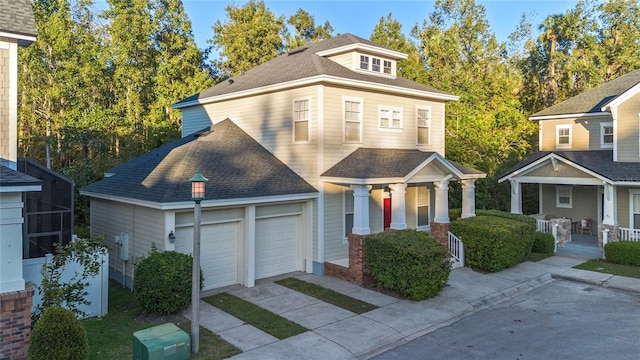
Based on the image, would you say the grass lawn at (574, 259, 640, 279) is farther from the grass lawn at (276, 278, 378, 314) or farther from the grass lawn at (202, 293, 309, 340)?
the grass lawn at (202, 293, 309, 340)

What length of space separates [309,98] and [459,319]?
7.65m

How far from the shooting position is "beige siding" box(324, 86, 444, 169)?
529 inches

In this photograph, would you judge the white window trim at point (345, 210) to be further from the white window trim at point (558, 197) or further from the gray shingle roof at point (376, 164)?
the white window trim at point (558, 197)

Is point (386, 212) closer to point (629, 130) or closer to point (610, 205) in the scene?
point (610, 205)

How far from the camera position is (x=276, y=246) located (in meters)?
13.1

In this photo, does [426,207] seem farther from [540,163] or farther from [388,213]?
[540,163]

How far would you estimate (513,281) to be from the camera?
1260 cm

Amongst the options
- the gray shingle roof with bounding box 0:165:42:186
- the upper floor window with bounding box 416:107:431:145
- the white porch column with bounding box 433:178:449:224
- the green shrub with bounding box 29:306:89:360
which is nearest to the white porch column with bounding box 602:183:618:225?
the white porch column with bounding box 433:178:449:224

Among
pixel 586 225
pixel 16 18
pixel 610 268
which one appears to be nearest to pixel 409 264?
pixel 610 268

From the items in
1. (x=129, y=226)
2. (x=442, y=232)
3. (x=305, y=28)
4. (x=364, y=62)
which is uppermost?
(x=305, y=28)

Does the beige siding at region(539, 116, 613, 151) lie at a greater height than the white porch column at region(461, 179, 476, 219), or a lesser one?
greater

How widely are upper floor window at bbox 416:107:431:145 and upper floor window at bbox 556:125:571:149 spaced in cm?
941

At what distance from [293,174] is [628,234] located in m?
12.9

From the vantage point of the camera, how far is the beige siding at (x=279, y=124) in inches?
532
